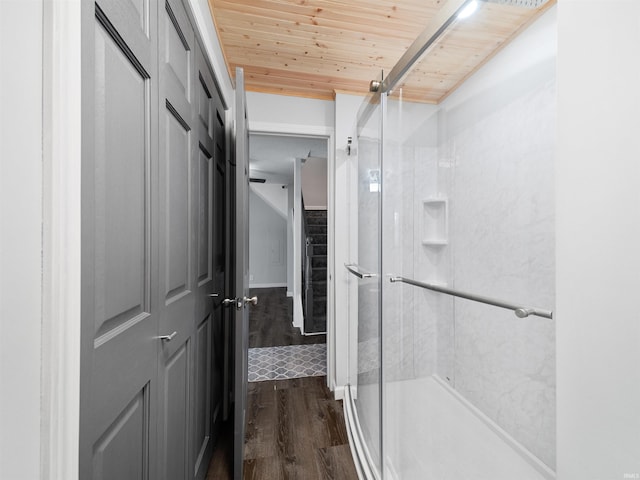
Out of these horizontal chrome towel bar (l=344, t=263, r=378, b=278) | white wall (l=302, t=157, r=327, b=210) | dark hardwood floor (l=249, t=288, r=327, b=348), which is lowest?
dark hardwood floor (l=249, t=288, r=327, b=348)

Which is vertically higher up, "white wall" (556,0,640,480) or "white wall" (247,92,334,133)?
"white wall" (247,92,334,133)

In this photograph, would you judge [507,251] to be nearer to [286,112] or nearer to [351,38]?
[351,38]

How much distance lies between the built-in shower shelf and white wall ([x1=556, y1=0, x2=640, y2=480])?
1.39 meters

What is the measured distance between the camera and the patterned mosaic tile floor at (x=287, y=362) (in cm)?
241

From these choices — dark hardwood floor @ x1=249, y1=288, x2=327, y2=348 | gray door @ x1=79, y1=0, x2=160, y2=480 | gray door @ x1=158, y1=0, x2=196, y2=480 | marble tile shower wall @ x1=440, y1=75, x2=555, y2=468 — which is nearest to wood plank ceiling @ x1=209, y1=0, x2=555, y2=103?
marble tile shower wall @ x1=440, y1=75, x2=555, y2=468

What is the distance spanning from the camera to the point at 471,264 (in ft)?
5.52

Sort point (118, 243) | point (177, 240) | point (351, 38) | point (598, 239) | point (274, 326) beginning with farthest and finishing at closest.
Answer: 1. point (274, 326)
2. point (351, 38)
3. point (177, 240)
4. point (118, 243)
5. point (598, 239)

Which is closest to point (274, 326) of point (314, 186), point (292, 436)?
point (292, 436)

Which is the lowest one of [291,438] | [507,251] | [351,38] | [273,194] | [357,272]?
[291,438]

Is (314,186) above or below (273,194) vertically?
below

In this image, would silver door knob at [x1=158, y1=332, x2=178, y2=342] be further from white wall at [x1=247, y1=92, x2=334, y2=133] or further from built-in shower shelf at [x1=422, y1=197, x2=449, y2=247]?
white wall at [x1=247, y1=92, x2=334, y2=133]

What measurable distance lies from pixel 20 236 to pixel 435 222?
188cm

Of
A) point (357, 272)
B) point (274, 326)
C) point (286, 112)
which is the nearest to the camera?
point (357, 272)

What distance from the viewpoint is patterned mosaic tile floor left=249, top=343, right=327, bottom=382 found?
2.41 metres
